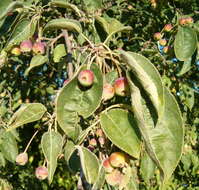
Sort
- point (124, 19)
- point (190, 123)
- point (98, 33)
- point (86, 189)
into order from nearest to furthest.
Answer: point (86, 189) < point (98, 33) < point (124, 19) < point (190, 123)

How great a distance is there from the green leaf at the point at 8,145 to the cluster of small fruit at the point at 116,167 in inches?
42.9

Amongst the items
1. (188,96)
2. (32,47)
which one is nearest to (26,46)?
(32,47)

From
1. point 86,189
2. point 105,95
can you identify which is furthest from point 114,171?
point 86,189

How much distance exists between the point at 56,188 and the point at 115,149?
422 cm

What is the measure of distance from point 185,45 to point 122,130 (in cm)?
82

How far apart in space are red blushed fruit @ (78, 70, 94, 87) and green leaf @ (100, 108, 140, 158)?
0.27ft

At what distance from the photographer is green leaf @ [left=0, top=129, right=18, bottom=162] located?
6.40 ft

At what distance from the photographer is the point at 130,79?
2.64 feet

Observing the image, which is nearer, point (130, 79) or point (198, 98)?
point (130, 79)

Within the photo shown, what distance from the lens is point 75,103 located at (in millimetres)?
918

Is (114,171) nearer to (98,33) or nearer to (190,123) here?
(98,33)

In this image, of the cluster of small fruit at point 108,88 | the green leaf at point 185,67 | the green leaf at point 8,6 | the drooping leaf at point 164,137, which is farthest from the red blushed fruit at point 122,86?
the green leaf at point 185,67

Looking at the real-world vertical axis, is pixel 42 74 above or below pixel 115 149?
below

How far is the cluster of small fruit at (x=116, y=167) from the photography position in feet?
2.87
